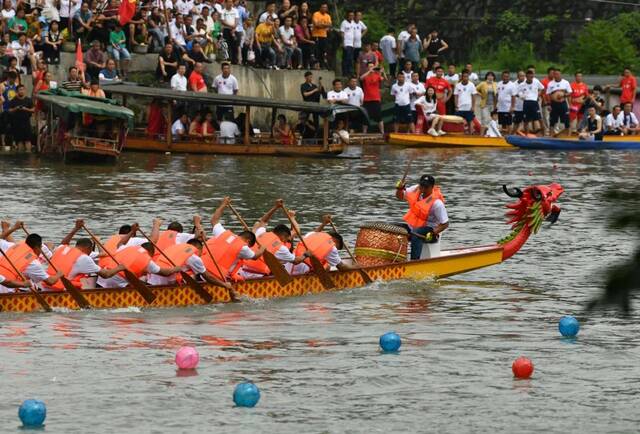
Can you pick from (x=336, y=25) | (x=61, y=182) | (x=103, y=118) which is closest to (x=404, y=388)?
(x=61, y=182)

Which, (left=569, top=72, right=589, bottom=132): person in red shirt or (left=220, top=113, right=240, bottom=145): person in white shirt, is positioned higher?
(left=569, top=72, right=589, bottom=132): person in red shirt

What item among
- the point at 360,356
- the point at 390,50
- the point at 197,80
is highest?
the point at 390,50

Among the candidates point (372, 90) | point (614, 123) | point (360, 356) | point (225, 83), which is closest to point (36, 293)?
point (360, 356)

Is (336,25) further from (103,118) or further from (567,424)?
(567,424)

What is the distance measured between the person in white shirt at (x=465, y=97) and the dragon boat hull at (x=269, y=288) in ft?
56.4

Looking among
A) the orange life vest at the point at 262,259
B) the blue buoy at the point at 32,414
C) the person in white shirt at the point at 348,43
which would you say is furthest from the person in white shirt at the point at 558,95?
the blue buoy at the point at 32,414

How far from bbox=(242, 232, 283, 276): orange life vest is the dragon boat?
10.0 inches

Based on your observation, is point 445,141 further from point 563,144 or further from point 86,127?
point 86,127

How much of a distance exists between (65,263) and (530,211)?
21.3 ft

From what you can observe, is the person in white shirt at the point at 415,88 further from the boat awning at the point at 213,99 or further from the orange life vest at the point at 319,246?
the orange life vest at the point at 319,246

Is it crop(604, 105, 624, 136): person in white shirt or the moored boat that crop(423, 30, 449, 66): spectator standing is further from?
crop(604, 105, 624, 136): person in white shirt

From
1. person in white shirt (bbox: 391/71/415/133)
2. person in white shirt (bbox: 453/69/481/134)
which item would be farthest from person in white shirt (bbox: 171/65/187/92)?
person in white shirt (bbox: 453/69/481/134)

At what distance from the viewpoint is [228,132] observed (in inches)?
1426

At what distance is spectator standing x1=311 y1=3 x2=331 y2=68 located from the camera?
38812mm
